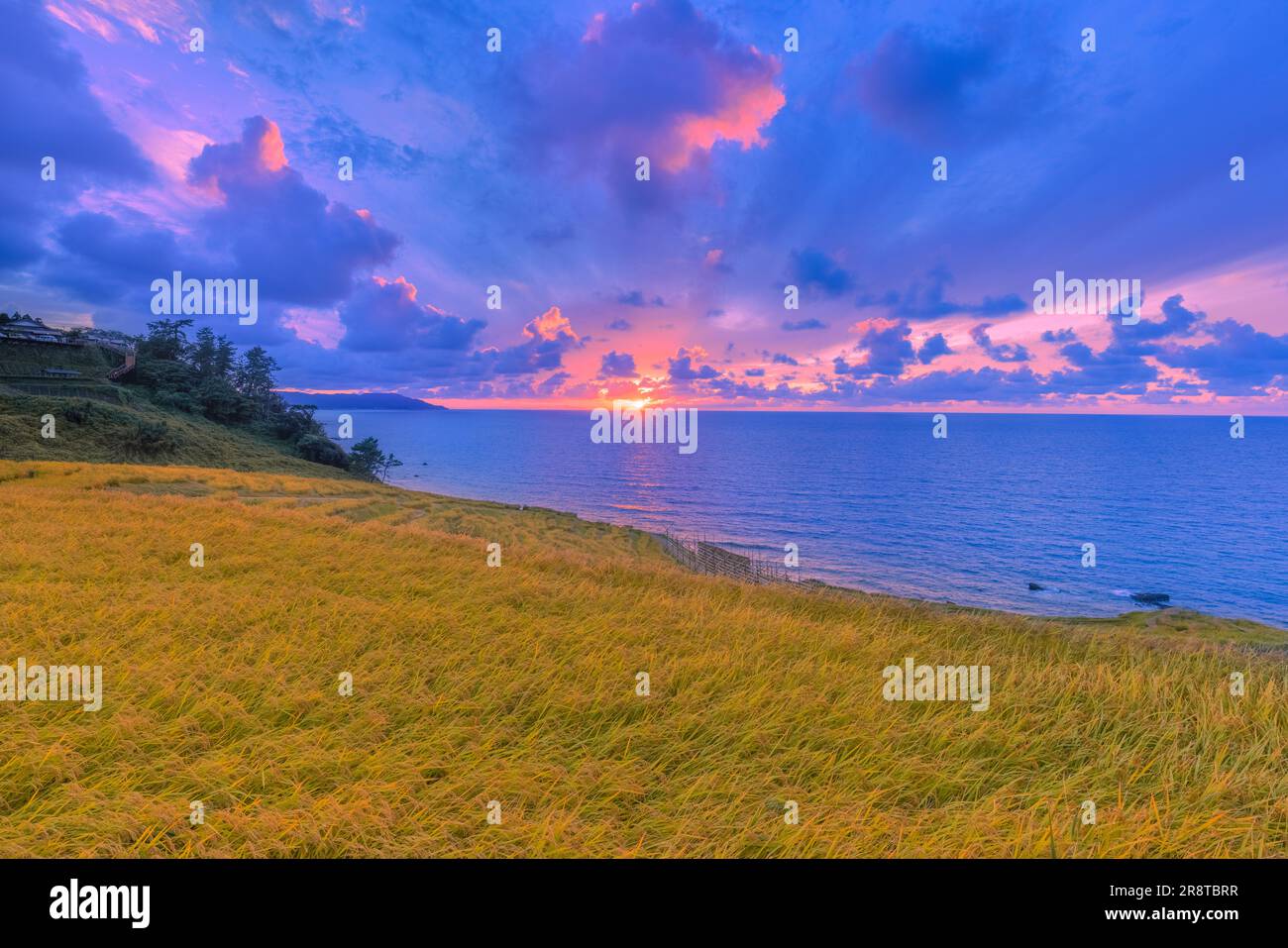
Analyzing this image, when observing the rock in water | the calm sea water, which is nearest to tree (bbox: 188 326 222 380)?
the calm sea water

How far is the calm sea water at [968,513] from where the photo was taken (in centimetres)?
3553

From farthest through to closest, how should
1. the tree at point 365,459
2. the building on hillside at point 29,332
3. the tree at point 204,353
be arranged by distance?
the tree at point 204,353 → the tree at point 365,459 → the building on hillside at point 29,332

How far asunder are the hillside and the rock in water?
68.8 metres

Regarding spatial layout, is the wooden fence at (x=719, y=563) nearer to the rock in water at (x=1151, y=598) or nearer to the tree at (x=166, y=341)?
the rock in water at (x=1151, y=598)

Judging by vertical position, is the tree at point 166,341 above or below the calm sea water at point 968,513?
above

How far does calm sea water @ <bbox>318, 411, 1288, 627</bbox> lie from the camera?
3553 centimetres

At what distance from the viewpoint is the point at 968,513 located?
5856 cm

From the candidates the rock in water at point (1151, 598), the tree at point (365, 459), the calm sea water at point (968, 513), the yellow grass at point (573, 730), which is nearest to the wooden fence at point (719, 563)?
the calm sea water at point (968, 513)

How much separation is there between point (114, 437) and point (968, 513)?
8140 centimetres

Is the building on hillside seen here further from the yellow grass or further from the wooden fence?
the yellow grass

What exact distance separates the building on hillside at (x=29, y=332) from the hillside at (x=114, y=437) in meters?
12.6

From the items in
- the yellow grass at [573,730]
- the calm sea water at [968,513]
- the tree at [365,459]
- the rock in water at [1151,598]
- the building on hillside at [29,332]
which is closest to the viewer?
the yellow grass at [573,730]

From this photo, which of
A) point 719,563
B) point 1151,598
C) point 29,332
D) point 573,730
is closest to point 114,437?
point 29,332
